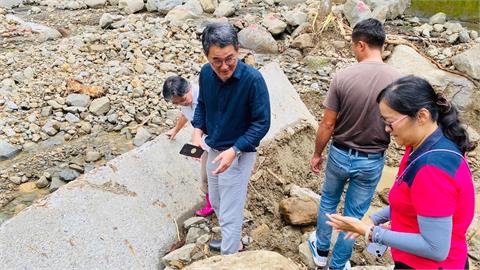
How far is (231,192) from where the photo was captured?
2.95m

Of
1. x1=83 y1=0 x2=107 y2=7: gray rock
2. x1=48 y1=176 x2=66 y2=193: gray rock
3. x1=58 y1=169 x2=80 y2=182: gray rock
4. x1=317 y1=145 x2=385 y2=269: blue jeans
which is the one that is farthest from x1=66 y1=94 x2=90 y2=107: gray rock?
x1=83 y1=0 x2=107 y2=7: gray rock

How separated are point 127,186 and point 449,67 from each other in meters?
5.90

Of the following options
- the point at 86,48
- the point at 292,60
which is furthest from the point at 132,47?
the point at 292,60

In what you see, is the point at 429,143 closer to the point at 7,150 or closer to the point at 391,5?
the point at 7,150

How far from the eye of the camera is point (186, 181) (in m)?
4.04

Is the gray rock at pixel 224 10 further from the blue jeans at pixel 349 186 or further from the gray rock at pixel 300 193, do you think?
the blue jeans at pixel 349 186

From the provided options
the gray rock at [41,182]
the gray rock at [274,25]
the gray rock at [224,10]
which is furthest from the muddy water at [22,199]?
the gray rock at [224,10]

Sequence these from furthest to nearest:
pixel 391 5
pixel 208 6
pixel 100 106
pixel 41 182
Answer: pixel 391 5
pixel 208 6
pixel 100 106
pixel 41 182

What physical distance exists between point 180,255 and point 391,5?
9.83 meters

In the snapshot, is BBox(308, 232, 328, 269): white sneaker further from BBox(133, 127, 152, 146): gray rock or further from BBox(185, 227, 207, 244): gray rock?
BBox(133, 127, 152, 146): gray rock

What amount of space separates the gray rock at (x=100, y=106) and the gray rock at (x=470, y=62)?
531cm

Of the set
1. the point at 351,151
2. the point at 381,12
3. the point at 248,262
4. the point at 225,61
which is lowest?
the point at 381,12

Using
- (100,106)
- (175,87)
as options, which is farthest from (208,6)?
(175,87)

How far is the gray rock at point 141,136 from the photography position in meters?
5.31
